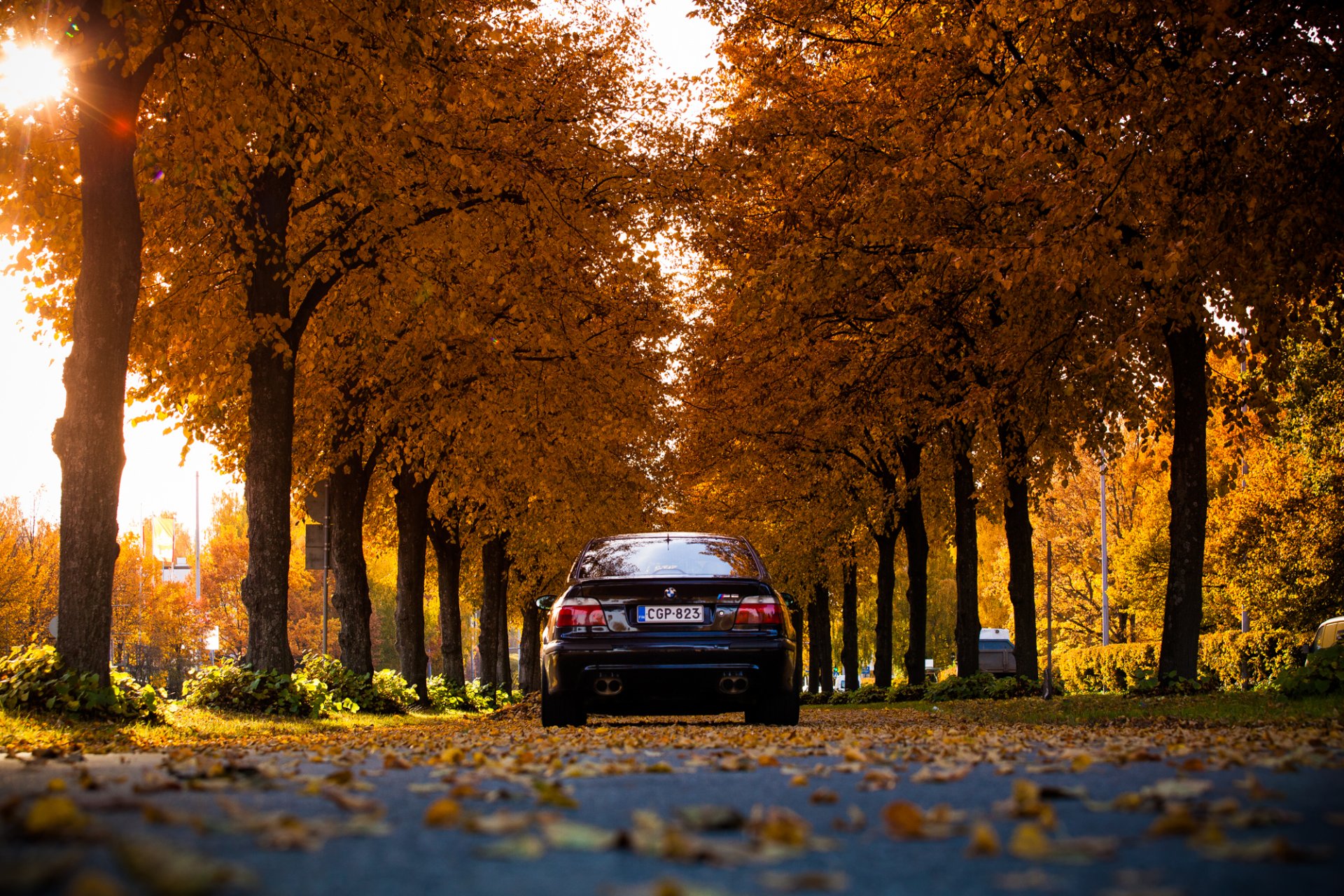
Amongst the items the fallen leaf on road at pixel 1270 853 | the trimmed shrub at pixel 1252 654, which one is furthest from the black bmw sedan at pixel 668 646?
the trimmed shrub at pixel 1252 654

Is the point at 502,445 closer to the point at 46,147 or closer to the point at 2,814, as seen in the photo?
the point at 46,147

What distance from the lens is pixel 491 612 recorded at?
3353cm

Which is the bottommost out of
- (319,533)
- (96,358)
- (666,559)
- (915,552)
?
(666,559)

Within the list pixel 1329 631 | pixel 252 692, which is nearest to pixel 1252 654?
pixel 1329 631

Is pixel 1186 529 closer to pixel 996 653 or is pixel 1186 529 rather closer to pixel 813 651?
pixel 813 651

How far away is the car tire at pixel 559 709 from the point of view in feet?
34.4

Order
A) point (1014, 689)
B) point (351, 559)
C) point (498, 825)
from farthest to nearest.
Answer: point (351, 559), point (1014, 689), point (498, 825)

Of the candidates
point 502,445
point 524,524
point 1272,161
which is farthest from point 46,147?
point 524,524

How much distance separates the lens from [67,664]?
10.7m

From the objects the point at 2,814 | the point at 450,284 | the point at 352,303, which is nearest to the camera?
the point at 2,814

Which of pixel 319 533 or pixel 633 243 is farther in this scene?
pixel 319 533

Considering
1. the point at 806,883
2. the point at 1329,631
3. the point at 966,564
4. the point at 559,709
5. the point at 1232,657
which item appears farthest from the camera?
the point at 1232,657

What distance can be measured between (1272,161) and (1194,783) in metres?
10.1

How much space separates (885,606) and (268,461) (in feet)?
62.2
